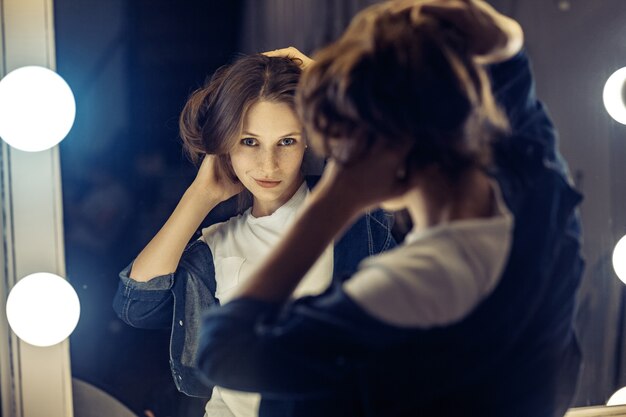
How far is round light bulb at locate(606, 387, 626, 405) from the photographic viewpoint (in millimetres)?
1318

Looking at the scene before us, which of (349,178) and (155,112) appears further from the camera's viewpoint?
(155,112)

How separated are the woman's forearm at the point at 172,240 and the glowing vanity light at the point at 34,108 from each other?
0.18 m

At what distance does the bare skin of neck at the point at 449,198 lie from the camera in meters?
0.57

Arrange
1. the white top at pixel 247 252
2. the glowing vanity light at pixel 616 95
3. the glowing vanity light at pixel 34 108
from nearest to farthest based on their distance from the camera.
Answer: the glowing vanity light at pixel 34 108, the white top at pixel 247 252, the glowing vanity light at pixel 616 95

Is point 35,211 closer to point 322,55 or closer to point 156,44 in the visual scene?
point 156,44

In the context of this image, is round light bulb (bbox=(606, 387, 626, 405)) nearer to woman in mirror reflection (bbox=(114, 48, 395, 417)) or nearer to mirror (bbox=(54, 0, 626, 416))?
woman in mirror reflection (bbox=(114, 48, 395, 417))

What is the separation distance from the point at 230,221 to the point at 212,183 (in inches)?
2.9

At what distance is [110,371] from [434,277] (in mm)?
635

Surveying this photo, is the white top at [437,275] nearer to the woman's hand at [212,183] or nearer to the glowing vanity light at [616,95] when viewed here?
the woman's hand at [212,183]

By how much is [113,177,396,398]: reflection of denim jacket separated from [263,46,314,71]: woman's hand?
0.23 metres

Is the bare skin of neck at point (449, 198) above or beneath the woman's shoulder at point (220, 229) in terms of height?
above

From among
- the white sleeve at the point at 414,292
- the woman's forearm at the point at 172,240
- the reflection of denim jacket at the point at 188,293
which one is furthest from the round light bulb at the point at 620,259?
the white sleeve at the point at 414,292

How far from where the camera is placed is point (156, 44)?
983 millimetres

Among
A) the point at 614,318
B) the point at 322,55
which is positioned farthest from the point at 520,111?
the point at 614,318
